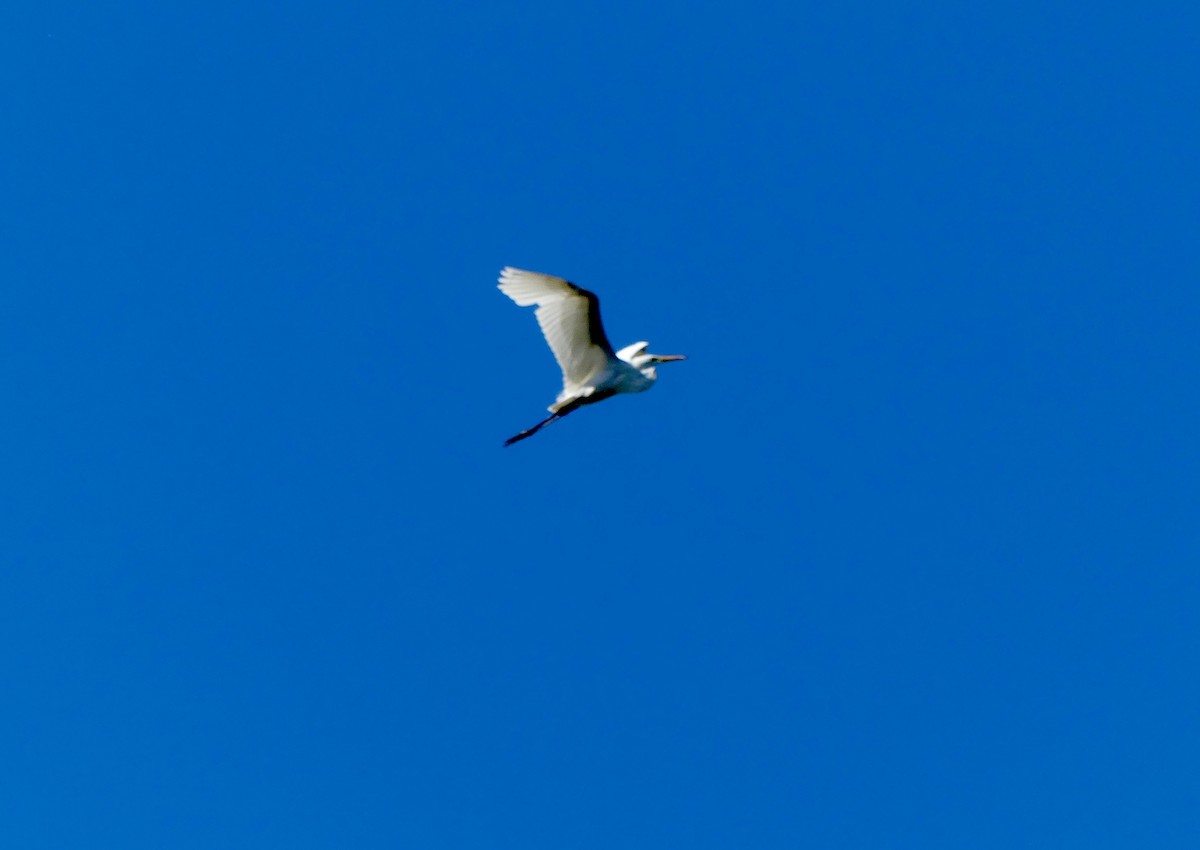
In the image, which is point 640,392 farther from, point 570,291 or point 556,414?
point 570,291

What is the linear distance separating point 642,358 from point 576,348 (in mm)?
3287

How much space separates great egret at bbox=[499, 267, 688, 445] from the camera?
3088cm

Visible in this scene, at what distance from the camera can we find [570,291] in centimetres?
3105

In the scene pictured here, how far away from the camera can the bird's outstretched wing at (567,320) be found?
30766 millimetres

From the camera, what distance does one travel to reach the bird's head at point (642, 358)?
35312 mm

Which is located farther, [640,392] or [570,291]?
[640,392]

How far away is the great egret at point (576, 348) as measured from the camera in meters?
30.9

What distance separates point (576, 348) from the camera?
3275cm

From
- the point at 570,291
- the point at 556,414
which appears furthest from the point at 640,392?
the point at 570,291

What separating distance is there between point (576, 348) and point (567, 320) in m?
1.06

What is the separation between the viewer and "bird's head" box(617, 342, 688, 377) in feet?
116

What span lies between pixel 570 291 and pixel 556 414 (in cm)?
428

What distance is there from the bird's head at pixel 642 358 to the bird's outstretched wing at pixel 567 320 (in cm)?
186

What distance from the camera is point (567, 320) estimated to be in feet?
105
